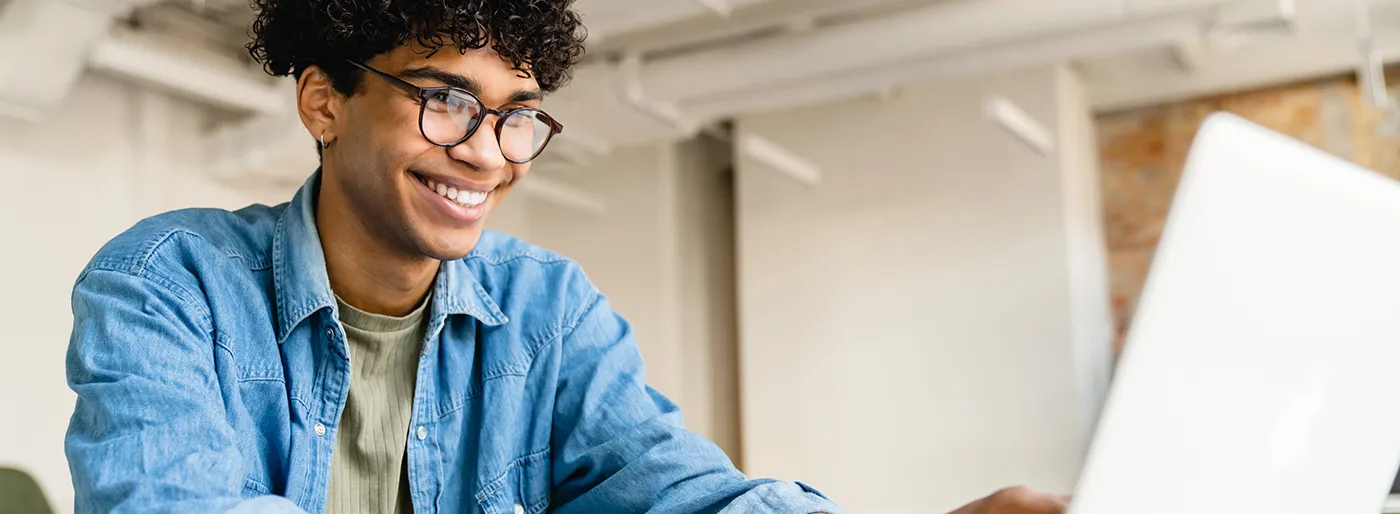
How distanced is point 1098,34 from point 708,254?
2749 millimetres

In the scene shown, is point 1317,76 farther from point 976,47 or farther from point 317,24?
point 317,24

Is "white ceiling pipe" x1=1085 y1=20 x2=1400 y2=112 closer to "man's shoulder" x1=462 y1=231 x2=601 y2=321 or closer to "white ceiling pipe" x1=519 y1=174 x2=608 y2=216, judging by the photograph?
"white ceiling pipe" x1=519 y1=174 x2=608 y2=216

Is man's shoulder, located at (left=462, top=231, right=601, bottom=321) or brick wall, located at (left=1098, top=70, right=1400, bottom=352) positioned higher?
brick wall, located at (left=1098, top=70, right=1400, bottom=352)

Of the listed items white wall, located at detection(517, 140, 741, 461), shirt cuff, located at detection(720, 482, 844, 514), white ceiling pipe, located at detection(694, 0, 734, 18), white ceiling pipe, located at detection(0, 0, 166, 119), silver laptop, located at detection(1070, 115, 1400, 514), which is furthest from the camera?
white wall, located at detection(517, 140, 741, 461)

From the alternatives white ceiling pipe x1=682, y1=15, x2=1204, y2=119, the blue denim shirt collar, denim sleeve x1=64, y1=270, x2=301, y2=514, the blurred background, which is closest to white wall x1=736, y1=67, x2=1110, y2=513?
the blurred background

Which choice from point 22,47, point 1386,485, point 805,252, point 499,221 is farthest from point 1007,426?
point 1386,485

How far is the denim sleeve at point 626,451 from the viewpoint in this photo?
1188 millimetres

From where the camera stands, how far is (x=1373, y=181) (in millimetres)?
690

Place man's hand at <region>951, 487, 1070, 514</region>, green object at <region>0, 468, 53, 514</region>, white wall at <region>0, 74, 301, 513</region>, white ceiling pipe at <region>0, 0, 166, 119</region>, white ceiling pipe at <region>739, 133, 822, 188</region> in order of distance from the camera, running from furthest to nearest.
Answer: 1. white ceiling pipe at <region>739, 133, 822, 188</region>
2. white wall at <region>0, 74, 301, 513</region>
3. white ceiling pipe at <region>0, 0, 166, 119</region>
4. green object at <region>0, 468, 53, 514</region>
5. man's hand at <region>951, 487, 1070, 514</region>

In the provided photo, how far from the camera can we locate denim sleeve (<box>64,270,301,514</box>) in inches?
37.8

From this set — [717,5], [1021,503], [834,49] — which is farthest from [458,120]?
[834,49]

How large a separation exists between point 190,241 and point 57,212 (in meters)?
3.06

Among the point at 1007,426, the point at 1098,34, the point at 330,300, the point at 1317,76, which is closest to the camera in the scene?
the point at 330,300

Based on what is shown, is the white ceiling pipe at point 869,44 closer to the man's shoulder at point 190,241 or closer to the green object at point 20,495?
the green object at point 20,495
